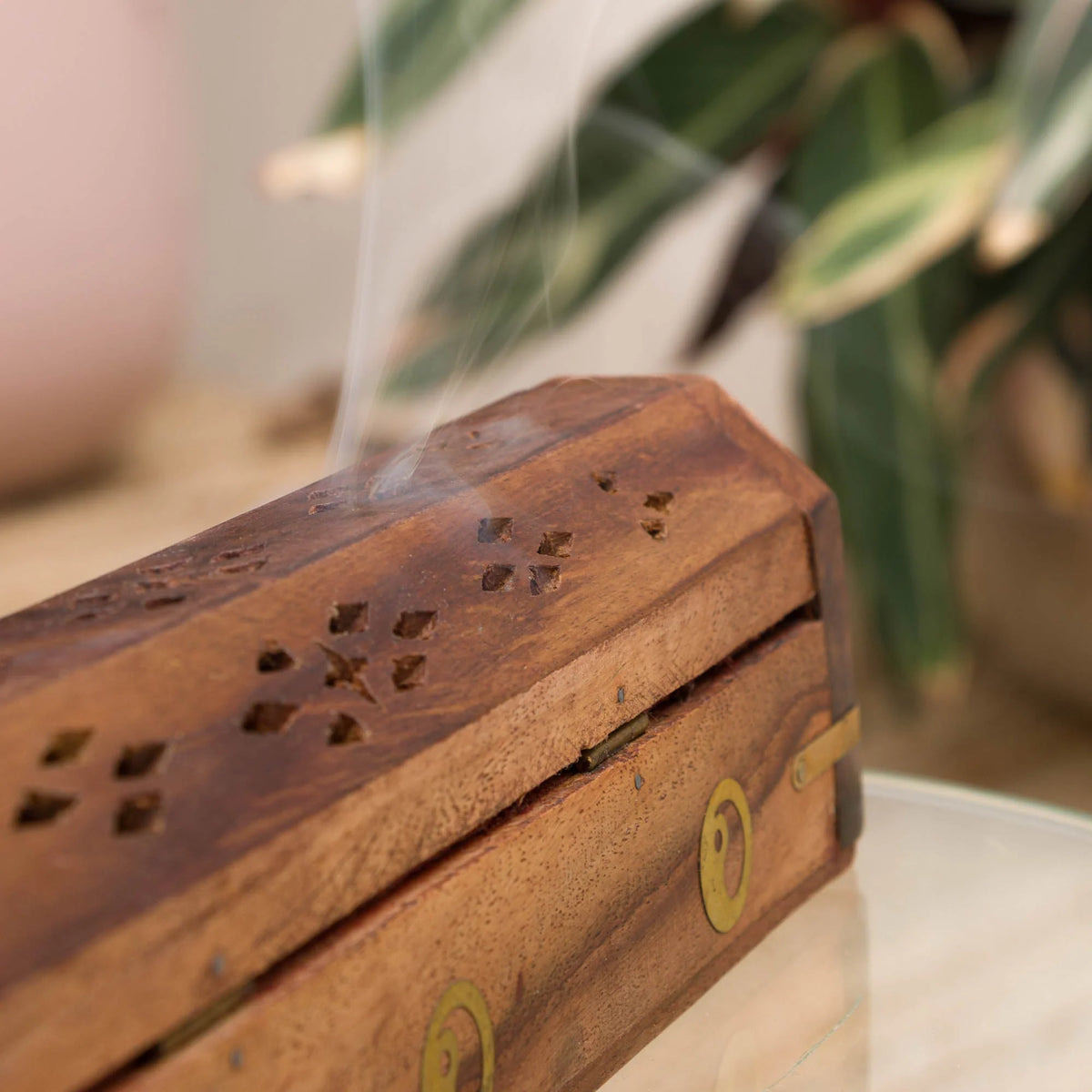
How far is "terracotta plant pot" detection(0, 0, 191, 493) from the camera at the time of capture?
2.15 feet

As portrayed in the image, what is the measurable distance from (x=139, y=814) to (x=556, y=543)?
0.17 metres

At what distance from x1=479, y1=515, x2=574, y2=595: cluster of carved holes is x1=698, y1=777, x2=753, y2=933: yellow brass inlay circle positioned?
0.36ft

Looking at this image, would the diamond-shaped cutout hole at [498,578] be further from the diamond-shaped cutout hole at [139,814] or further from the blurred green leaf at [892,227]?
the blurred green leaf at [892,227]

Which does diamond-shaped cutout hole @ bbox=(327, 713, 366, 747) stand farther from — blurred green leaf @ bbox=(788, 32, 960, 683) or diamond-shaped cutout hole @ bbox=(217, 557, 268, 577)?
blurred green leaf @ bbox=(788, 32, 960, 683)

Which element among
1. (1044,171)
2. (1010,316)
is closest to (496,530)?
(1044,171)

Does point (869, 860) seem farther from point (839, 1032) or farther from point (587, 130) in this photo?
point (587, 130)

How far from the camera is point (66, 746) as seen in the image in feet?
1.07

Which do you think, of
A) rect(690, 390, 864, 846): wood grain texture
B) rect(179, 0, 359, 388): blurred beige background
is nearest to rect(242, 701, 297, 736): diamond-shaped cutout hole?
rect(690, 390, 864, 846): wood grain texture

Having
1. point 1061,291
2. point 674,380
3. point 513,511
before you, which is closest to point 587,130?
point 1061,291

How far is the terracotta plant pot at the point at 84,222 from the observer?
0.66 m

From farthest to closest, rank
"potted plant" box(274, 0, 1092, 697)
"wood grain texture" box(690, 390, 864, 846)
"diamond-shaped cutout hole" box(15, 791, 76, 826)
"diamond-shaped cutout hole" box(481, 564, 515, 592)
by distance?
"potted plant" box(274, 0, 1092, 697) < "wood grain texture" box(690, 390, 864, 846) < "diamond-shaped cutout hole" box(481, 564, 515, 592) < "diamond-shaped cutout hole" box(15, 791, 76, 826)

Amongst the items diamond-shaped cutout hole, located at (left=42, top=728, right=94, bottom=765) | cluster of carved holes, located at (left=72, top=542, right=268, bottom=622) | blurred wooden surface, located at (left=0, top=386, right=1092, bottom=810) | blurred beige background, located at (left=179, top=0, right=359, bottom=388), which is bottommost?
blurred wooden surface, located at (left=0, top=386, right=1092, bottom=810)

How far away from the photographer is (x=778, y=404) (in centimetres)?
160

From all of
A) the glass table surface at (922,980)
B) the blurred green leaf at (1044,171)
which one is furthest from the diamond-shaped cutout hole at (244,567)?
the blurred green leaf at (1044,171)
